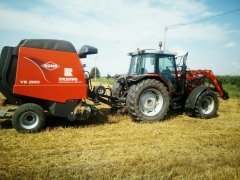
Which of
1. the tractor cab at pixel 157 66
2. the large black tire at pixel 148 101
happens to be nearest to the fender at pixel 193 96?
the tractor cab at pixel 157 66

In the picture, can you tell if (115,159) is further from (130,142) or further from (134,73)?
(134,73)

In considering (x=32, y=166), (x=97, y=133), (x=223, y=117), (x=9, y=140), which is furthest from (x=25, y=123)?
(x=223, y=117)

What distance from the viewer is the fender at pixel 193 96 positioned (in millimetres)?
8844

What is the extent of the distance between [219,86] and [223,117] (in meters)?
1.30

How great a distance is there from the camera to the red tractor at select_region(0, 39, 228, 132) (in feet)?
22.0

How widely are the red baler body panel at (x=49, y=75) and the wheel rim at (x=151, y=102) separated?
200cm

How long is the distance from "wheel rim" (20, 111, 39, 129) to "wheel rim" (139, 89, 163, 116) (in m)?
3.24

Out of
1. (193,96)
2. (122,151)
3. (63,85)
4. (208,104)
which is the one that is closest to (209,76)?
(208,104)

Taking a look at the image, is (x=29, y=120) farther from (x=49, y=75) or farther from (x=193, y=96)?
(x=193, y=96)

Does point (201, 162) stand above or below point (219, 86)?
below

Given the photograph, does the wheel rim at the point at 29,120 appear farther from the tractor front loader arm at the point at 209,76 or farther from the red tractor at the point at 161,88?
the tractor front loader arm at the point at 209,76

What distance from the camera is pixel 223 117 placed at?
9336 millimetres

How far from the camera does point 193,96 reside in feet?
29.3

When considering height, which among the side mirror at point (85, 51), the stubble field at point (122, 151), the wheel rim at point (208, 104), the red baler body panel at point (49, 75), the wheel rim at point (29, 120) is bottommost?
the stubble field at point (122, 151)
